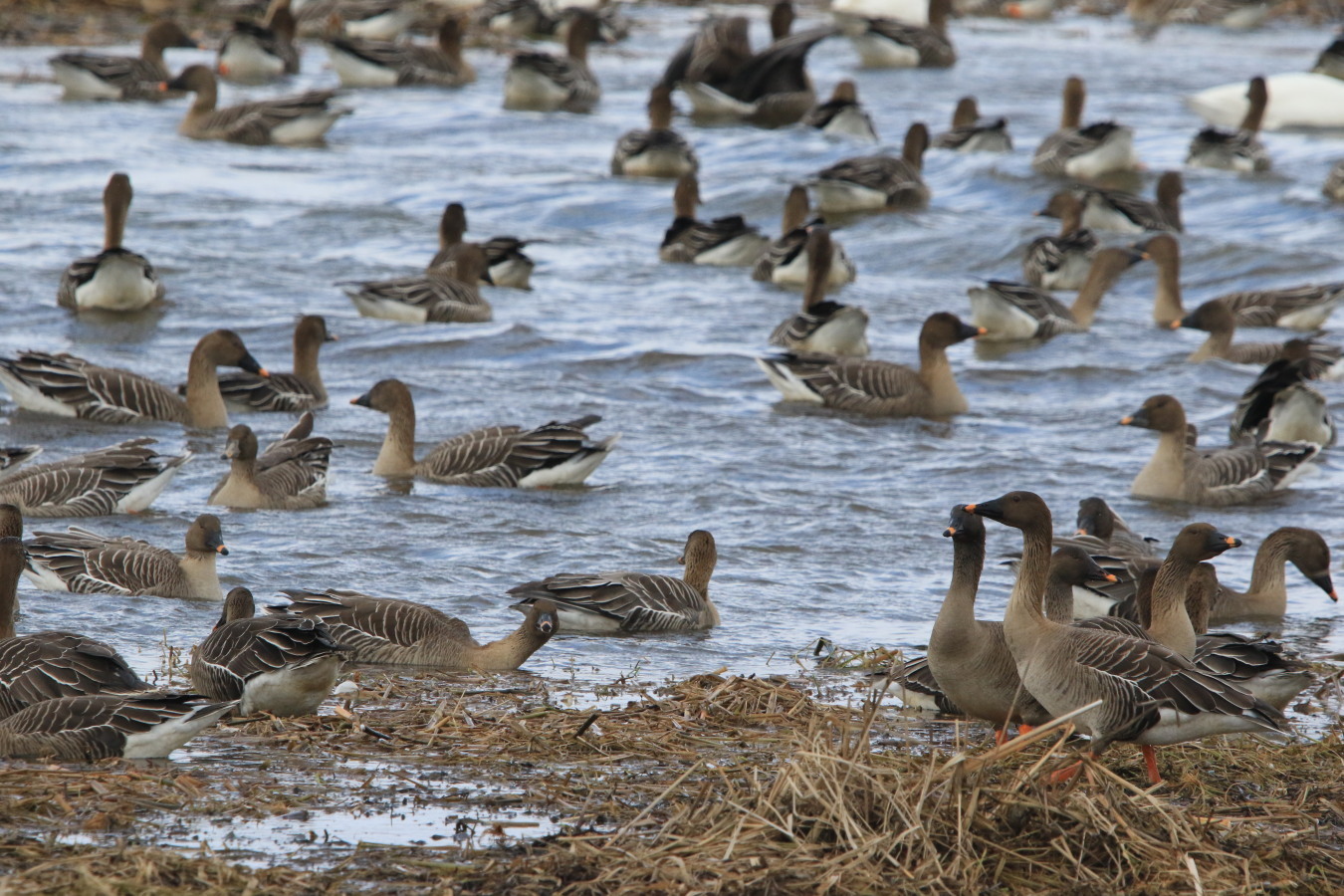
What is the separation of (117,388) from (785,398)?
583 cm

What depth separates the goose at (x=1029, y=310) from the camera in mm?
17734

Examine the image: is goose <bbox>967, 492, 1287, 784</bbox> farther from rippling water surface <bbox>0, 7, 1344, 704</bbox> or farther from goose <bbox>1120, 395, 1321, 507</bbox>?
goose <bbox>1120, 395, 1321, 507</bbox>

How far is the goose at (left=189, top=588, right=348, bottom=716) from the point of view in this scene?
6887mm

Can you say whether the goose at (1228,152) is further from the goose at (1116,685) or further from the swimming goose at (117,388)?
the goose at (1116,685)

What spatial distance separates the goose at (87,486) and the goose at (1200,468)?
684 centimetres

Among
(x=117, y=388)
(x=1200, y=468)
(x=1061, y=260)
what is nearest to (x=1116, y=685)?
(x=1200, y=468)

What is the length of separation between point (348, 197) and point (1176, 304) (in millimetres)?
11021

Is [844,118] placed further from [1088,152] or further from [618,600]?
[618,600]

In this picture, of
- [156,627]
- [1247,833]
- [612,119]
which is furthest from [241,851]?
[612,119]

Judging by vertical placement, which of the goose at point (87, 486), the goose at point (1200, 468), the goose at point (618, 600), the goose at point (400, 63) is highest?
the goose at point (400, 63)

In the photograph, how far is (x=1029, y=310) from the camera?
58.8ft

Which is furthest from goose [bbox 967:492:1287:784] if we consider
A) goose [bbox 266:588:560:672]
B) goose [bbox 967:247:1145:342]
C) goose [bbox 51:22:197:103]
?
goose [bbox 51:22:197:103]

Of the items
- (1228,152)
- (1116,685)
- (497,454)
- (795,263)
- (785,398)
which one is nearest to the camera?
(1116,685)

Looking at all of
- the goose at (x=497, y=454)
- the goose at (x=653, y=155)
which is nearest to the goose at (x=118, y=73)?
the goose at (x=653, y=155)
